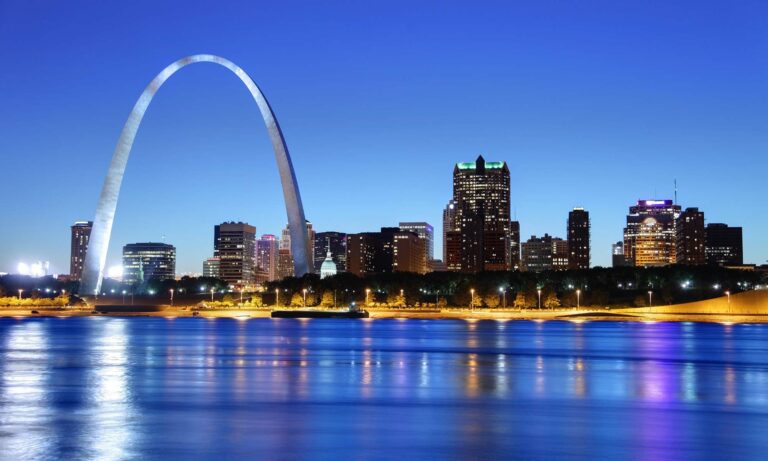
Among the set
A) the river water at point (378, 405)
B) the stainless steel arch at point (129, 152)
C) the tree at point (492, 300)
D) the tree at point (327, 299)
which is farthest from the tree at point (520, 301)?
the river water at point (378, 405)

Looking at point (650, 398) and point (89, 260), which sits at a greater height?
point (89, 260)

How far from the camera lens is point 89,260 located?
107938 mm

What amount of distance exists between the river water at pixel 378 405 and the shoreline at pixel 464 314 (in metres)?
70.8

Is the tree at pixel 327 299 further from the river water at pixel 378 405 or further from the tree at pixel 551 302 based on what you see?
the river water at pixel 378 405

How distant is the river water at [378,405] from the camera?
58.0 ft

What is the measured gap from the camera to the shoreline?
375 feet

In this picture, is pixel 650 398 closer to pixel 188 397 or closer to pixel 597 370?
pixel 597 370

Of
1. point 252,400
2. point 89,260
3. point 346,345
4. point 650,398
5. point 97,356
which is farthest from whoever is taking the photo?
point 89,260

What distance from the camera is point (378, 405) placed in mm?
24469

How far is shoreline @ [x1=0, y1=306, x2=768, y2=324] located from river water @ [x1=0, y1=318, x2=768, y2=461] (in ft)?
232

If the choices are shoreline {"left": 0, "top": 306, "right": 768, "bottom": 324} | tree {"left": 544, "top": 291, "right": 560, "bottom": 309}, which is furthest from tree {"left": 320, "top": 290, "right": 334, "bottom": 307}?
tree {"left": 544, "top": 291, "right": 560, "bottom": 309}

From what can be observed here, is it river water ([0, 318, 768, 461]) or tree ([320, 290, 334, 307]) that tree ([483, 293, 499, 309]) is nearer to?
tree ([320, 290, 334, 307])

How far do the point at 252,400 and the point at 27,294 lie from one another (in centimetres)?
15054

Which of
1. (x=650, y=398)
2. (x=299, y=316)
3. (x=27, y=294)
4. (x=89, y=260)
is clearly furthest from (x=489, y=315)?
(x=650, y=398)
